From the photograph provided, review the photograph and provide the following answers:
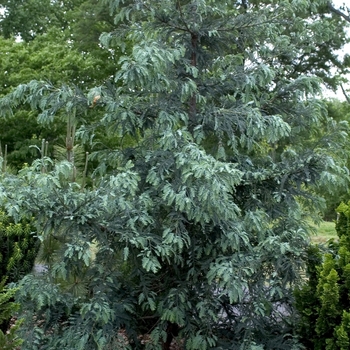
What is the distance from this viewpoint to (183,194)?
346 centimetres

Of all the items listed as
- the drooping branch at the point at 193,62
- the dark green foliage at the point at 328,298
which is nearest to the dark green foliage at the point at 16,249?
the drooping branch at the point at 193,62

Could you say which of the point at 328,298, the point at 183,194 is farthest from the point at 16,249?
the point at 328,298

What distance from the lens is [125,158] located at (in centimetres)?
430

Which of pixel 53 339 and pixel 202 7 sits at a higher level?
pixel 202 7

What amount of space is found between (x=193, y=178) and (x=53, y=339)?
1.76 m

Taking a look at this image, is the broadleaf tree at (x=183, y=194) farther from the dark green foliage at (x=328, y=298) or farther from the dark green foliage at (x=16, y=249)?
the dark green foliage at (x=16, y=249)

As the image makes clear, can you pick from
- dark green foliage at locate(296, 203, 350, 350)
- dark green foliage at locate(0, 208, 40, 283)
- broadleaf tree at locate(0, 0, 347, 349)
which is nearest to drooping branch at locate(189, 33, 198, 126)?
broadleaf tree at locate(0, 0, 347, 349)

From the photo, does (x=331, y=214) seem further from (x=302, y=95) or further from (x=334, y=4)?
(x=302, y=95)

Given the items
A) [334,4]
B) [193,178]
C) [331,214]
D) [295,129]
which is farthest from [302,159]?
[331,214]

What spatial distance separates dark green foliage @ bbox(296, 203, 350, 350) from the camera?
3422 millimetres

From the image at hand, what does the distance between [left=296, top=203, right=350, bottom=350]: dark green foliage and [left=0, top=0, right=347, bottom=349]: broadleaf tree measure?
6.4 inches

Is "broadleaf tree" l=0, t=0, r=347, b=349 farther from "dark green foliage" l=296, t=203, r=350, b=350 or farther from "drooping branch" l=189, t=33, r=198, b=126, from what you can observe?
"dark green foliage" l=296, t=203, r=350, b=350

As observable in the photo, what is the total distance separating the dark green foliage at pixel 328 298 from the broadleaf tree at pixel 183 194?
0.16 meters

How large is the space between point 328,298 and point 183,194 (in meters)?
1.20
